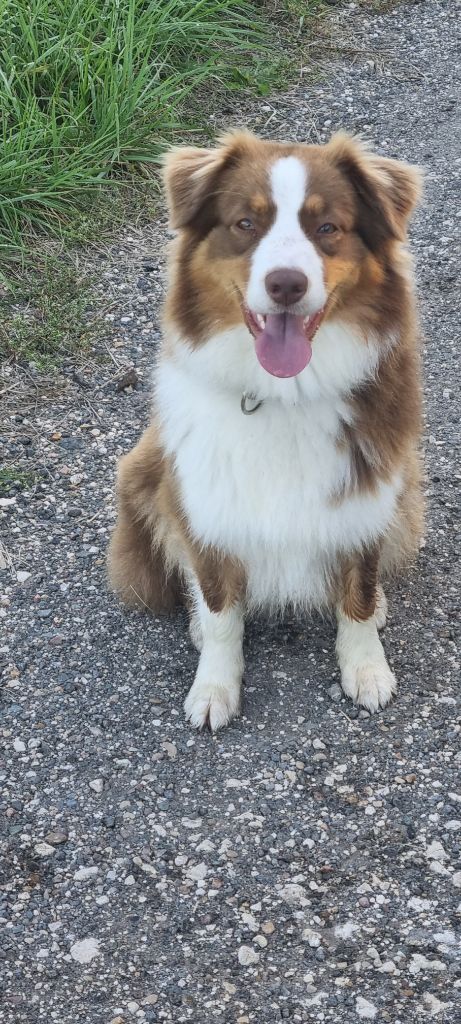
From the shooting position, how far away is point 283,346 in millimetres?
2818

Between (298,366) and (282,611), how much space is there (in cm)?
107

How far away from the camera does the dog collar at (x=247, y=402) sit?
3.01 metres

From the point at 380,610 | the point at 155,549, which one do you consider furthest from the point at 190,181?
the point at 380,610

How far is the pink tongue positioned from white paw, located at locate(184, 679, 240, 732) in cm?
106

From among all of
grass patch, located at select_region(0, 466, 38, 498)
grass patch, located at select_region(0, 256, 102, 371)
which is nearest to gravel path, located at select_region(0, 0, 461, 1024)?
grass patch, located at select_region(0, 466, 38, 498)

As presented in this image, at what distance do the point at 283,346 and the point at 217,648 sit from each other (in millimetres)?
1042

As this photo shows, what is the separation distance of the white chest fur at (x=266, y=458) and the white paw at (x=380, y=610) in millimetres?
423

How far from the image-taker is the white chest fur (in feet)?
9.71

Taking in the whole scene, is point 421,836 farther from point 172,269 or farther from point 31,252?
point 31,252

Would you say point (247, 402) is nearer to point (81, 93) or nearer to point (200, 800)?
point (200, 800)

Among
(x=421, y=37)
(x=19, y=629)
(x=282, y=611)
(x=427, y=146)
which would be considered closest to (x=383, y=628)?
(x=282, y=611)

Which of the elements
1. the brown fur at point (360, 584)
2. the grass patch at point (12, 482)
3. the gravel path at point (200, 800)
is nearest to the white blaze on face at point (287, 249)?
the brown fur at point (360, 584)

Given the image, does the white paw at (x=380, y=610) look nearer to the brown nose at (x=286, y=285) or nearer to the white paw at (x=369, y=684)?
the white paw at (x=369, y=684)

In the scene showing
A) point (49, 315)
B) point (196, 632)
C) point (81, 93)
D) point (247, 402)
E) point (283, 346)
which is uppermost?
point (283, 346)
